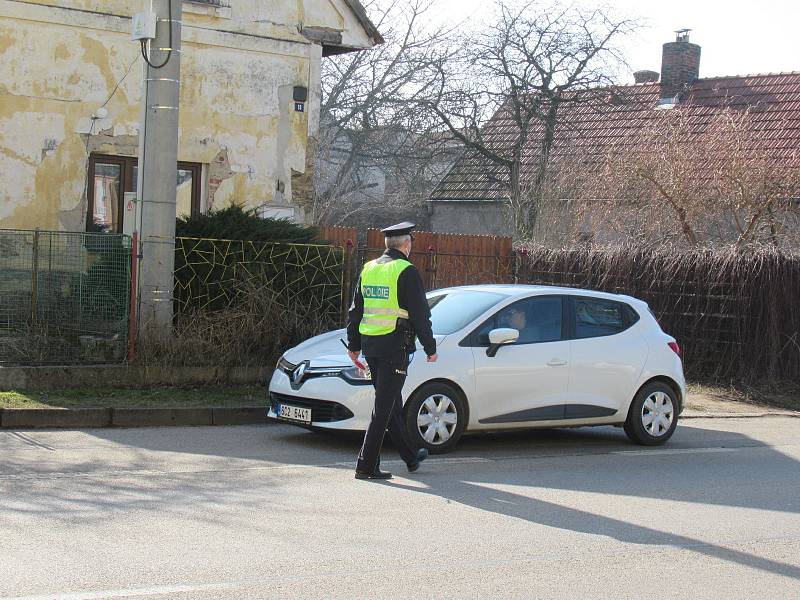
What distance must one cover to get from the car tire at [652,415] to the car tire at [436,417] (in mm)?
2070

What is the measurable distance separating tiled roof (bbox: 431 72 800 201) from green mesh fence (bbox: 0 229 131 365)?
14592 mm

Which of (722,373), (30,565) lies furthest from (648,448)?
(30,565)

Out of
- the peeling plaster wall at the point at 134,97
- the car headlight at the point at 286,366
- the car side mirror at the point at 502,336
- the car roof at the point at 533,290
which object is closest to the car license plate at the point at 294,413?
the car headlight at the point at 286,366

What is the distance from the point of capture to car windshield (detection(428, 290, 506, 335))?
33.9ft

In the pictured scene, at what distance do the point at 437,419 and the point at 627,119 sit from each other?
20719mm

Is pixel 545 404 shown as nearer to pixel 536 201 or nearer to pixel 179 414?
pixel 179 414

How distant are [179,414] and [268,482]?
3.23 meters

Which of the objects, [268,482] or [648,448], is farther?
[648,448]

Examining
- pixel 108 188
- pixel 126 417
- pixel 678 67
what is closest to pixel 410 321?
pixel 126 417

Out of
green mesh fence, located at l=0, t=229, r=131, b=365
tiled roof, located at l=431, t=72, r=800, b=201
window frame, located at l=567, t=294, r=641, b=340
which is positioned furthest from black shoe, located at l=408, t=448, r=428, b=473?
tiled roof, located at l=431, t=72, r=800, b=201

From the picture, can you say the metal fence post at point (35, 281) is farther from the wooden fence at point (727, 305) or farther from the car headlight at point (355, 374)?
the wooden fence at point (727, 305)

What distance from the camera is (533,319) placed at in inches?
417

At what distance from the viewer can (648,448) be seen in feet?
36.2

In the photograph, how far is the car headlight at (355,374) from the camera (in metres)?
9.65
